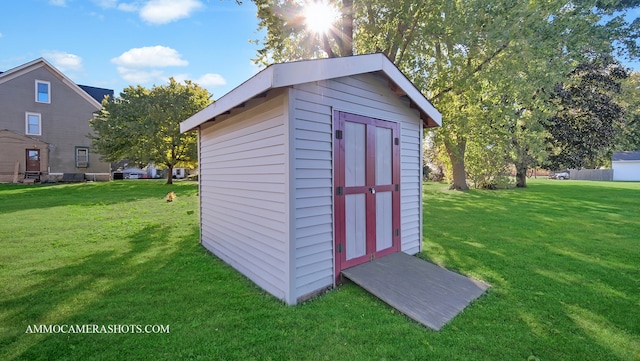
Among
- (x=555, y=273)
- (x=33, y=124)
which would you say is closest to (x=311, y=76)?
(x=555, y=273)

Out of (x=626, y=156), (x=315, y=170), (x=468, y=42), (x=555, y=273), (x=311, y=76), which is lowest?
(x=555, y=273)

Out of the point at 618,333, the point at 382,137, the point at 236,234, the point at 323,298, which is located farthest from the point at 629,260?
the point at 236,234

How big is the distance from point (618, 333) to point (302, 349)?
9.52ft

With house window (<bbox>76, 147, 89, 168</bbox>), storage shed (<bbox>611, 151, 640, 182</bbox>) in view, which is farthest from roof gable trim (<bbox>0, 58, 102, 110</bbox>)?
storage shed (<bbox>611, 151, 640, 182</bbox>)

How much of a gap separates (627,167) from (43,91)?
2243 inches

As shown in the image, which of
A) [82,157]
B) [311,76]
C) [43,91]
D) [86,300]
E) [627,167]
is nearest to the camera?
[311,76]

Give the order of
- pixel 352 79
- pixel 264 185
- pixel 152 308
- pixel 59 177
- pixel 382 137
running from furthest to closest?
pixel 59 177
pixel 382 137
pixel 352 79
pixel 264 185
pixel 152 308

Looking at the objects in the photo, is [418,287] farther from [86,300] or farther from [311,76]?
[86,300]

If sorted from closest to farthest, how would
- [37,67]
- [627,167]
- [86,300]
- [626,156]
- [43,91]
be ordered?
[86,300], [37,67], [43,91], [627,167], [626,156]

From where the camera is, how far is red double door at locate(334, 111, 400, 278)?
3.70 m

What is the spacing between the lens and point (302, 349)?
240cm

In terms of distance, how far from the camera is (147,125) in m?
17.6

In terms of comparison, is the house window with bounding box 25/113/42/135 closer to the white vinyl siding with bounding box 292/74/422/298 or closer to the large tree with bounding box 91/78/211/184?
the large tree with bounding box 91/78/211/184

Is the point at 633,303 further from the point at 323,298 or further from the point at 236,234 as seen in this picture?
the point at 236,234
